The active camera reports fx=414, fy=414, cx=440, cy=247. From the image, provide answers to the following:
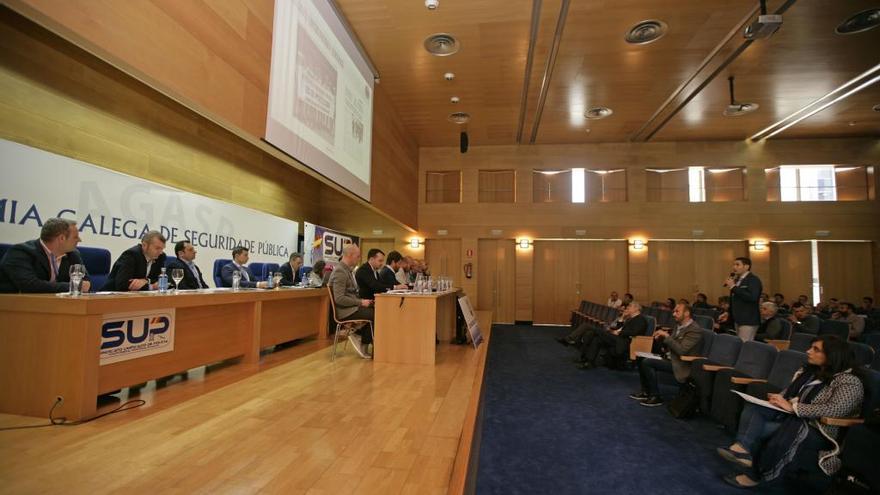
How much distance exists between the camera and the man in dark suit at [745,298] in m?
4.93

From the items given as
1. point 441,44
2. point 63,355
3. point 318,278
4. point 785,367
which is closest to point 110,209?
Answer: point 318,278

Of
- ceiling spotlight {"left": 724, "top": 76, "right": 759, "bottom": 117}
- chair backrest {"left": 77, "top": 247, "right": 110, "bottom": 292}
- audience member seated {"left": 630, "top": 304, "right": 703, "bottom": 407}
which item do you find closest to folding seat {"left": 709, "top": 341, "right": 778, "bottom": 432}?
audience member seated {"left": 630, "top": 304, "right": 703, "bottom": 407}

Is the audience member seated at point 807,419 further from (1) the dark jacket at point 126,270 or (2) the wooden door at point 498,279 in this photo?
(2) the wooden door at point 498,279

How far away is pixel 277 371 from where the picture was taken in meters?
4.02

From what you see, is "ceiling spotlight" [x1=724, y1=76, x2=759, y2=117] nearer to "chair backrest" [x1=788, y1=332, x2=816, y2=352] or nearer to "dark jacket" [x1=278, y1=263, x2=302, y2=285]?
"chair backrest" [x1=788, y1=332, x2=816, y2=352]

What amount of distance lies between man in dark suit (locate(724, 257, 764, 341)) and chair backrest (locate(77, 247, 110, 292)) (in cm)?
706

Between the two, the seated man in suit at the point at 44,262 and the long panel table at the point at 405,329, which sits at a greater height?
the seated man in suit at the point at 44,262

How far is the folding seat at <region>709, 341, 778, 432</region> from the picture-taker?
3.48m

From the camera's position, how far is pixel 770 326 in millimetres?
5816

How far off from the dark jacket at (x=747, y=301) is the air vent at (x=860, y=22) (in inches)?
156

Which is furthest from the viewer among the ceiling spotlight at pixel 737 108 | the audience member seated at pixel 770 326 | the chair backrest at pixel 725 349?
the ceiling spotlight at pixel 737 108

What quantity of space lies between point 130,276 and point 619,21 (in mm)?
6564

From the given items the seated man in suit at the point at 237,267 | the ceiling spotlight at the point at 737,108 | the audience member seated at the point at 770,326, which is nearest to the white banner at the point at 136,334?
the seated man in suit at the point at 237,267

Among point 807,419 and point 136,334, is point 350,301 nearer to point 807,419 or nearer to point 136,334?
point 136,334
